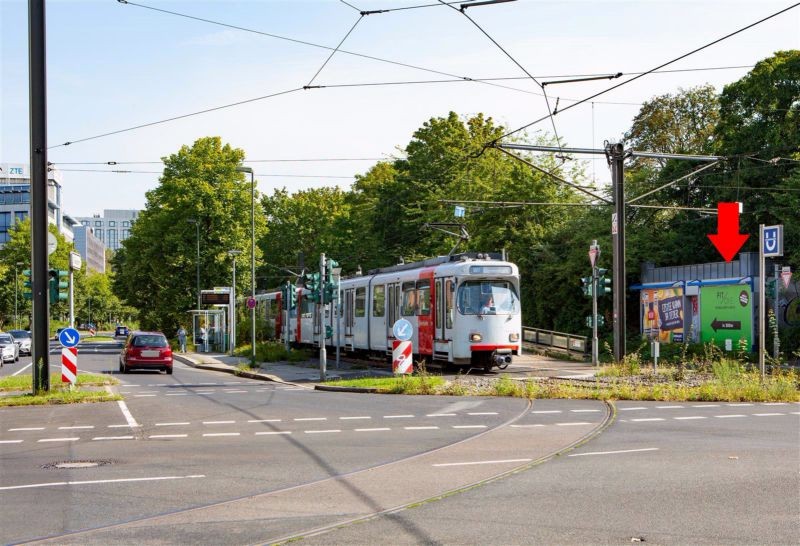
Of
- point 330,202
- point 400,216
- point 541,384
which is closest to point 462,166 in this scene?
point 400,216

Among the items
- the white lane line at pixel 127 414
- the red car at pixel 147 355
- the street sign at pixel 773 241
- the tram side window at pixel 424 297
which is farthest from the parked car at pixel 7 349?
the street sign at pixel 773 241

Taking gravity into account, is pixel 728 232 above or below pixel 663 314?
above

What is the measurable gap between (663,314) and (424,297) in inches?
603

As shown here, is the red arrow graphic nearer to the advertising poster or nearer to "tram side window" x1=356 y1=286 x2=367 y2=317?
the advertising poster

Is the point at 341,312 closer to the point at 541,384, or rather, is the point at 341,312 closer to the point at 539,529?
the point at 541,384

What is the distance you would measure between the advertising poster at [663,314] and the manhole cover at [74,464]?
3043 cm

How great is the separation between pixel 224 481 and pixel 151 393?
14124mm

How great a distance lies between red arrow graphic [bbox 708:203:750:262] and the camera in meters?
38.3

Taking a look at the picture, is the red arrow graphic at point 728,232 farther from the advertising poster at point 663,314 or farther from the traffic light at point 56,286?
the traffic light at point 56,286

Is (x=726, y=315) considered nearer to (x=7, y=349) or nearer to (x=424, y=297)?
(x=424, y=297)

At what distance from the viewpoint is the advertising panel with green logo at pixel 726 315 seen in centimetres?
3516

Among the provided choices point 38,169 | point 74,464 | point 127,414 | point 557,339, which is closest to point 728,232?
point 557,339

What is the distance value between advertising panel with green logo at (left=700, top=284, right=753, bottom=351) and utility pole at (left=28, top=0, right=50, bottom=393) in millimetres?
23293

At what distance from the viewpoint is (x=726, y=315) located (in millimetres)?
36375
